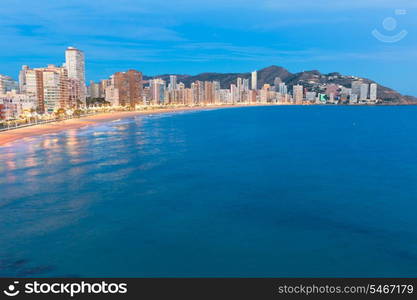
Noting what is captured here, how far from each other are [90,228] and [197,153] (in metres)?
28.7

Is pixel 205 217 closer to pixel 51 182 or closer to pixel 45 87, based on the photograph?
pixel 51 182

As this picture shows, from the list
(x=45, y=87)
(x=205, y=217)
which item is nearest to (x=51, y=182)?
(x=205, y=217)

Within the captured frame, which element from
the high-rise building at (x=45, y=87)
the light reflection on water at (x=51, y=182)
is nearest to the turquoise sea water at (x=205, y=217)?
the light reflection on water at (x=51, y=182)

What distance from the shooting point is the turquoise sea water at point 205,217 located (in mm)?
15578

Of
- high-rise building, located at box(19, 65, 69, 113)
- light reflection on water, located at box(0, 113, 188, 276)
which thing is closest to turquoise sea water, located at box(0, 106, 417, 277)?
light reflection on water, located at box(0, 113, 188, 276)

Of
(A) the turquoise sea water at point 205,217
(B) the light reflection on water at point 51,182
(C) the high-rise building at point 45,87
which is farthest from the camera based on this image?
(C) the high-rise building at point 45,87

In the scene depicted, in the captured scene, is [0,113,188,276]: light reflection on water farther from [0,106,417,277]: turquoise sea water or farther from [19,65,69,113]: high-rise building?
[19,65,69,113]: high-rise building

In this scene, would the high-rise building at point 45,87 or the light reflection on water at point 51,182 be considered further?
the high-rise building at point 45,87

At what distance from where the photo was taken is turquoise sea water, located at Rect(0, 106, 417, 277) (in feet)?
51.1

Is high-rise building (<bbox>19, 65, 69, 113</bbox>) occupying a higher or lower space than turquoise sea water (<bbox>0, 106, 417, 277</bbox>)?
higher

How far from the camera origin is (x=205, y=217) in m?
21.6

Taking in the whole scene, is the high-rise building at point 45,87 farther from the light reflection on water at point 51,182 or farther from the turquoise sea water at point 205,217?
the turquoise sea water at point 205,217

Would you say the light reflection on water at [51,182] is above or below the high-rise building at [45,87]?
below

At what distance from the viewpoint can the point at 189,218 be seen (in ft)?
70.3
